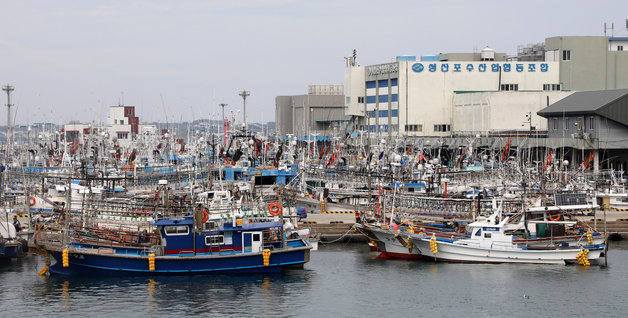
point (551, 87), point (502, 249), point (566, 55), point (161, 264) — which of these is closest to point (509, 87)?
point (551, 87)

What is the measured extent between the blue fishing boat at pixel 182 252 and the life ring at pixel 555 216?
1270cm

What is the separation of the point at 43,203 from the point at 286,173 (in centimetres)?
2260

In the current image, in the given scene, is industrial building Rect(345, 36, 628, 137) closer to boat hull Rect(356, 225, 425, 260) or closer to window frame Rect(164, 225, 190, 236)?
boat hull Rect(356, 225, 425, 260)

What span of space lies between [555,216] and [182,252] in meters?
18.1

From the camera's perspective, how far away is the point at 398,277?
43.5m

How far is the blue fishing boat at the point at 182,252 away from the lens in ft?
138

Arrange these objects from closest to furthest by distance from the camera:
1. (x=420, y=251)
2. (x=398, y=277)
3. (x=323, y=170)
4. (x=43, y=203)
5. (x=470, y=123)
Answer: (x=398, y=277), (x=420, y=251), (x=43, y=203), (x=323, y=170), (x=470, y=123)

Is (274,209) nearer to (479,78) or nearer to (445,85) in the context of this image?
(445,85)

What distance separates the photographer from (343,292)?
40000 mm

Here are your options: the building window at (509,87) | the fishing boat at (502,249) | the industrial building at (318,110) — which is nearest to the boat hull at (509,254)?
the fishing boat at (502,249)

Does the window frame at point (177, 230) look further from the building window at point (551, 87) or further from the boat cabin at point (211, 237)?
the building window at point (551, 87)

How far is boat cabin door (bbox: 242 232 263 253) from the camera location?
42594mm

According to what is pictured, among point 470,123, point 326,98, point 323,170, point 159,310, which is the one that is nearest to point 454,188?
point 323,170

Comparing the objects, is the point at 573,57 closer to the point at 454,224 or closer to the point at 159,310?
the point at 454,224
